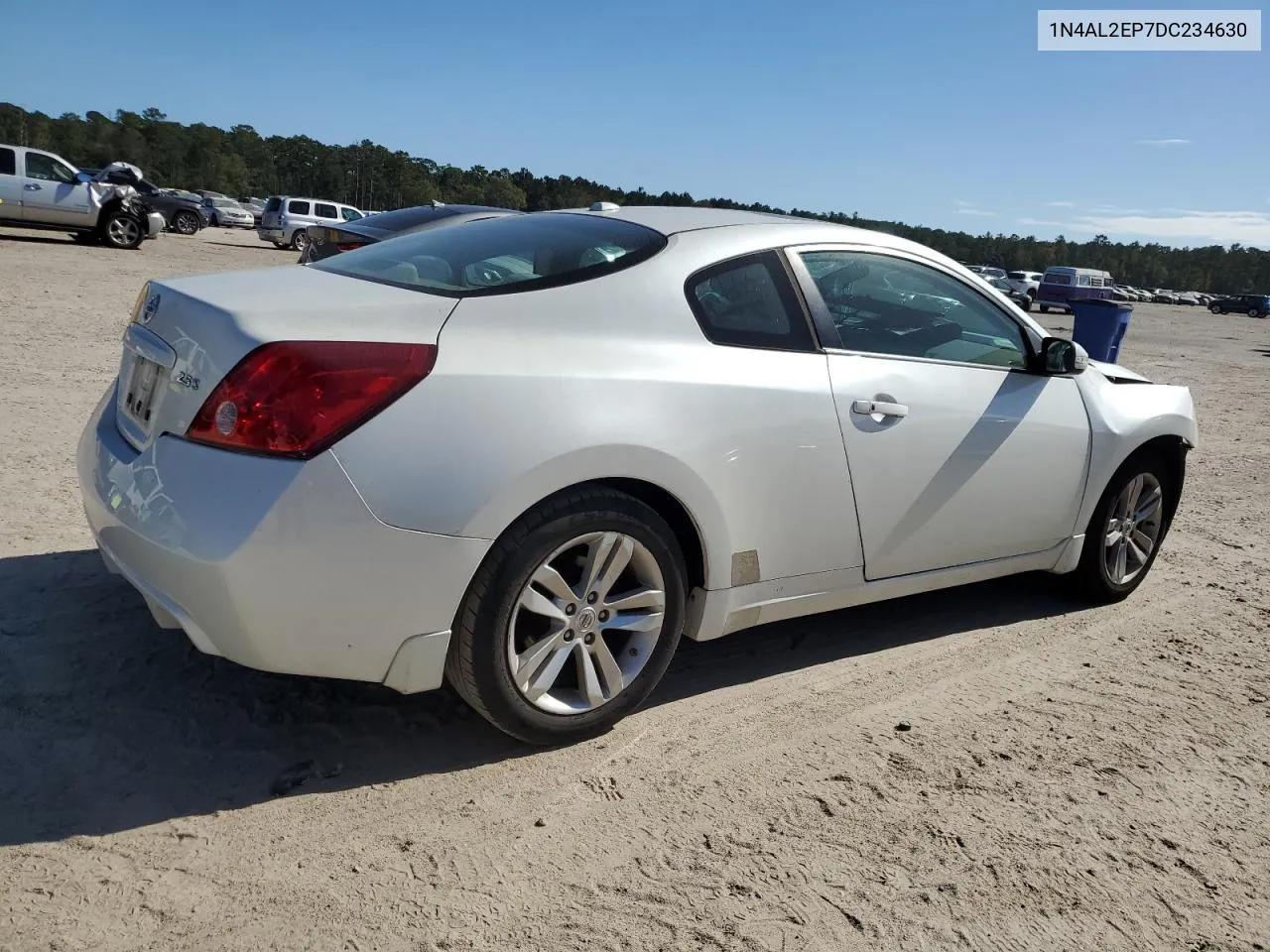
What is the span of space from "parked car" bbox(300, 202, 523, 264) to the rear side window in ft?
20.1

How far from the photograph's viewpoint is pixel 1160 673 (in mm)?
4043

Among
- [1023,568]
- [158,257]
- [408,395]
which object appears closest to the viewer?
[408,395]

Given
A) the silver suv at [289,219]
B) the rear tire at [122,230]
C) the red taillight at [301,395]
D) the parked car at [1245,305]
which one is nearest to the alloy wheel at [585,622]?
the red taillight at [301,395]

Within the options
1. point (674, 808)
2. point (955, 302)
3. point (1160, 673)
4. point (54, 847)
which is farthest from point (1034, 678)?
point (54, 847)

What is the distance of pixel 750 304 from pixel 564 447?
3.28 ft

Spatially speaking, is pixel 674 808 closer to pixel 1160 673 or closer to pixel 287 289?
pixel 287 289

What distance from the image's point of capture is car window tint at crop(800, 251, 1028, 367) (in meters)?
3.63

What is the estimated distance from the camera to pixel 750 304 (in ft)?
11.2

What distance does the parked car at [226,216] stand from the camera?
51.0 metres

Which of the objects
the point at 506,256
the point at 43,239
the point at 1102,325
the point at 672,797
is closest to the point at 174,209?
the point at 43,239

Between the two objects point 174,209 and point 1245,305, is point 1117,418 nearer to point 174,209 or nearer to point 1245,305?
point 174,209

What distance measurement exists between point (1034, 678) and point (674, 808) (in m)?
1.78

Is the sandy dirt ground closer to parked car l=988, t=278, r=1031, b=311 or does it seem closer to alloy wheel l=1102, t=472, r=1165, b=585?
alloy wheel l=1102, t=472, r=1165, b=585

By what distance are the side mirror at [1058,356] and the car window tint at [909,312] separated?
78mm
